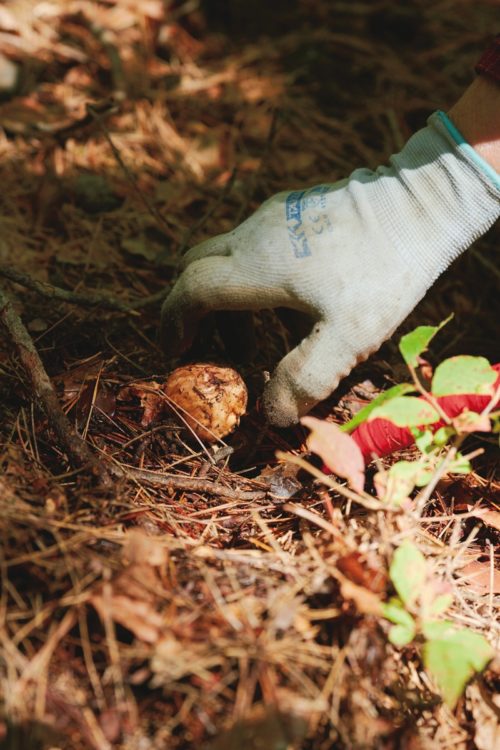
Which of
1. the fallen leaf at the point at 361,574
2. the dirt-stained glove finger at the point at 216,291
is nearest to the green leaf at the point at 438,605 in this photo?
the fallen leaf at the point at 361,574

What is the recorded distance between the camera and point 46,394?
1.75m

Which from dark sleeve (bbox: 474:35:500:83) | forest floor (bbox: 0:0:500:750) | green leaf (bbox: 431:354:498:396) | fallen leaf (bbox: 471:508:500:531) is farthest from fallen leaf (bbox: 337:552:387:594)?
dark sleeve (bbox: 474:35:500:83)

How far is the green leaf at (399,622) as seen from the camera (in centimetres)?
129

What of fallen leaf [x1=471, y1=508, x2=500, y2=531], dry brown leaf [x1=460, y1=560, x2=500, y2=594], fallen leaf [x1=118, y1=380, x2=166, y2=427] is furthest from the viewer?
fallen leaf [x1=118, y1=380, x2=166, y2=427]

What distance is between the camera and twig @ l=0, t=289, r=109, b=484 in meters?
1.68

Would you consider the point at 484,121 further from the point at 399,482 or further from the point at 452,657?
the point at 452,657

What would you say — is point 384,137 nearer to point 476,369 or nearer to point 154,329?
point 154,329

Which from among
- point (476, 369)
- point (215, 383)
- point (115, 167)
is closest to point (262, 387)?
point (215, 383)

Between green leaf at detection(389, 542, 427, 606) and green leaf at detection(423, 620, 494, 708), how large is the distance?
8 centimetres

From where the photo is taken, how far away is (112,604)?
4.11ft

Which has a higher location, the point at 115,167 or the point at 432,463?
the point at 115,167

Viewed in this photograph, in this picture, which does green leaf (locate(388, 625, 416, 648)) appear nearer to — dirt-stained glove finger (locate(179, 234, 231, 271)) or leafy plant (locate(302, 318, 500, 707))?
leafy plant (locate(302, 318, 500, 707))

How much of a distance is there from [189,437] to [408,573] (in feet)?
2.92

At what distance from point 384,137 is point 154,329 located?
1.84 metres
